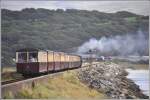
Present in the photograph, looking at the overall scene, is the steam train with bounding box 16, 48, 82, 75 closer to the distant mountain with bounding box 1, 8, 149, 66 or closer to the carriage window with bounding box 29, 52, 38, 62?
the carriage window with bounding box 29, 52, 38, 62

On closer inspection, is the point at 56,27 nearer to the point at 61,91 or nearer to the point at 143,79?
the point at 61,91

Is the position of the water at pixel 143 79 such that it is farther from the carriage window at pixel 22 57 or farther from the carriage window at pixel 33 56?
the carriage window at pixel 22 57

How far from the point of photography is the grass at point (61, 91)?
10.5 metres

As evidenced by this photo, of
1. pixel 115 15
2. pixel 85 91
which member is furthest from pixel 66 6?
pixel 85 91

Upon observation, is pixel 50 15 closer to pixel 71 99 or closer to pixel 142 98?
pixel 71 99

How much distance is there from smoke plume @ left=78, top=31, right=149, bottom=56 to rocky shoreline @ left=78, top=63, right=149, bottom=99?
29 cm

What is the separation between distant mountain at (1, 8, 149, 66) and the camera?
34.8ft

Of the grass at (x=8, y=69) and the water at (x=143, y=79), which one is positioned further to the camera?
the grass at (x=8, y=69)

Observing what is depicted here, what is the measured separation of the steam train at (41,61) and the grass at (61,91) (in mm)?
332

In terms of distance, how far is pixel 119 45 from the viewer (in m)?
10.7

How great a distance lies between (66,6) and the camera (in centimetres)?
1066

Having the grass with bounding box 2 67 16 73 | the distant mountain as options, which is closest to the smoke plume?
the distant mountain

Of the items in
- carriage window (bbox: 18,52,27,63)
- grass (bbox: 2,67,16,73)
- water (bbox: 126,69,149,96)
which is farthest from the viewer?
carriage window (bbox: 18,52,27,63)

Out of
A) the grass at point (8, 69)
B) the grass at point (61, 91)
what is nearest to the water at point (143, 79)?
the grass at point (61, 91)
